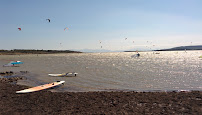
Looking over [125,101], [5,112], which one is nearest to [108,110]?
[125,101]

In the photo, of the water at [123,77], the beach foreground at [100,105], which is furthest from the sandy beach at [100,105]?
the water at [123,77]

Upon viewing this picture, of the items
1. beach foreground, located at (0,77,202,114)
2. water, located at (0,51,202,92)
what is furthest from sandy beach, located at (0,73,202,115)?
Result: water, located at (0,51,202,92)

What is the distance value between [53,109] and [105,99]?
457cm

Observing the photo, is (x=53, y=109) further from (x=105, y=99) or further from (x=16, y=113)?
(x=105, y=99)

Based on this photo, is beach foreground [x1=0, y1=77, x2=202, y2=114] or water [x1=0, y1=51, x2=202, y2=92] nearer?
beach foreground [x1=0, y1=77, x2=202, y2=114]

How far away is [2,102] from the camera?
41.2ft

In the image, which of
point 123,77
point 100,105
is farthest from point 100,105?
point 123,77

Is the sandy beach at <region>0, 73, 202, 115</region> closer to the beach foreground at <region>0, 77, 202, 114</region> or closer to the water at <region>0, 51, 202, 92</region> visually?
the beach foreground at <region>0, 77, 202, 114</region>

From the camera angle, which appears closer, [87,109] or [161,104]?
[87,109]

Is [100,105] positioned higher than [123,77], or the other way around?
[100,105]

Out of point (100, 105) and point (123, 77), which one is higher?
point (100, 105)

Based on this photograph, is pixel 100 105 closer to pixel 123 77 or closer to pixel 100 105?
pixel 100 105

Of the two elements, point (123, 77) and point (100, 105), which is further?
point (123, 77)

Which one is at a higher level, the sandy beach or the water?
the sandy beach
